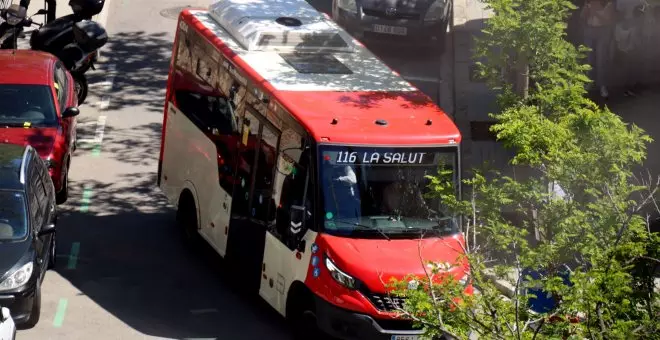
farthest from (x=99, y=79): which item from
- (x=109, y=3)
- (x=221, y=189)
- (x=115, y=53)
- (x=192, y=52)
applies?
(x=221, y=189)

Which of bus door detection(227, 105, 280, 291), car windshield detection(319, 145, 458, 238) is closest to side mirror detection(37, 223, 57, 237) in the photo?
bus door detection(227, 105, 280, 291)

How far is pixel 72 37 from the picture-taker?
2395cm

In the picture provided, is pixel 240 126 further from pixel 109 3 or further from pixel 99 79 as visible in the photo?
pixel 109 3

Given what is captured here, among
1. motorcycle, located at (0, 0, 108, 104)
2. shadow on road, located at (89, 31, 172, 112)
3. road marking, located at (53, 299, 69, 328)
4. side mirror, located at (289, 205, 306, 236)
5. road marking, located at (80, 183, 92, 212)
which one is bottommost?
shadow on road, located at (89, 31, 172, 112)

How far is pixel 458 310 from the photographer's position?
35.1 feet

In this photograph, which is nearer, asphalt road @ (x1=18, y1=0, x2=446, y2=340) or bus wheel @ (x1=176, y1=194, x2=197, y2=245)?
asphalt road @ (x1=18, y1=0, x2=446, y2=340)

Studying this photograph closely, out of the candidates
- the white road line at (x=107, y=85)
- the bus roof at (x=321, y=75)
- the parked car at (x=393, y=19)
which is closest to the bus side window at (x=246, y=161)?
the bus roof at (x=321, y=75)

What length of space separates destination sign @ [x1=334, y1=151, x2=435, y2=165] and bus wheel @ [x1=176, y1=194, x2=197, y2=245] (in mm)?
4105

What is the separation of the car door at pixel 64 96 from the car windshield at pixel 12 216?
140 inches

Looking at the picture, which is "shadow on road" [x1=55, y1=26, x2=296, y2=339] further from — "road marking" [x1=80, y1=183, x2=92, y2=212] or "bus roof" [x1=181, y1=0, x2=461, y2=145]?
"bus roof" [x1=181, y1=0, x2=461, y2=145]

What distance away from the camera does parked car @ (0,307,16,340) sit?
13.1 meters

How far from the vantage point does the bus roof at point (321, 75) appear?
14.8m

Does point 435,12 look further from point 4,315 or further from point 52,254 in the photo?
point 4,315

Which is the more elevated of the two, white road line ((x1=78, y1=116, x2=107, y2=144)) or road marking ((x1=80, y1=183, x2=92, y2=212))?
road marking ((x1=80, y1=183, x2=92, y2=212))
